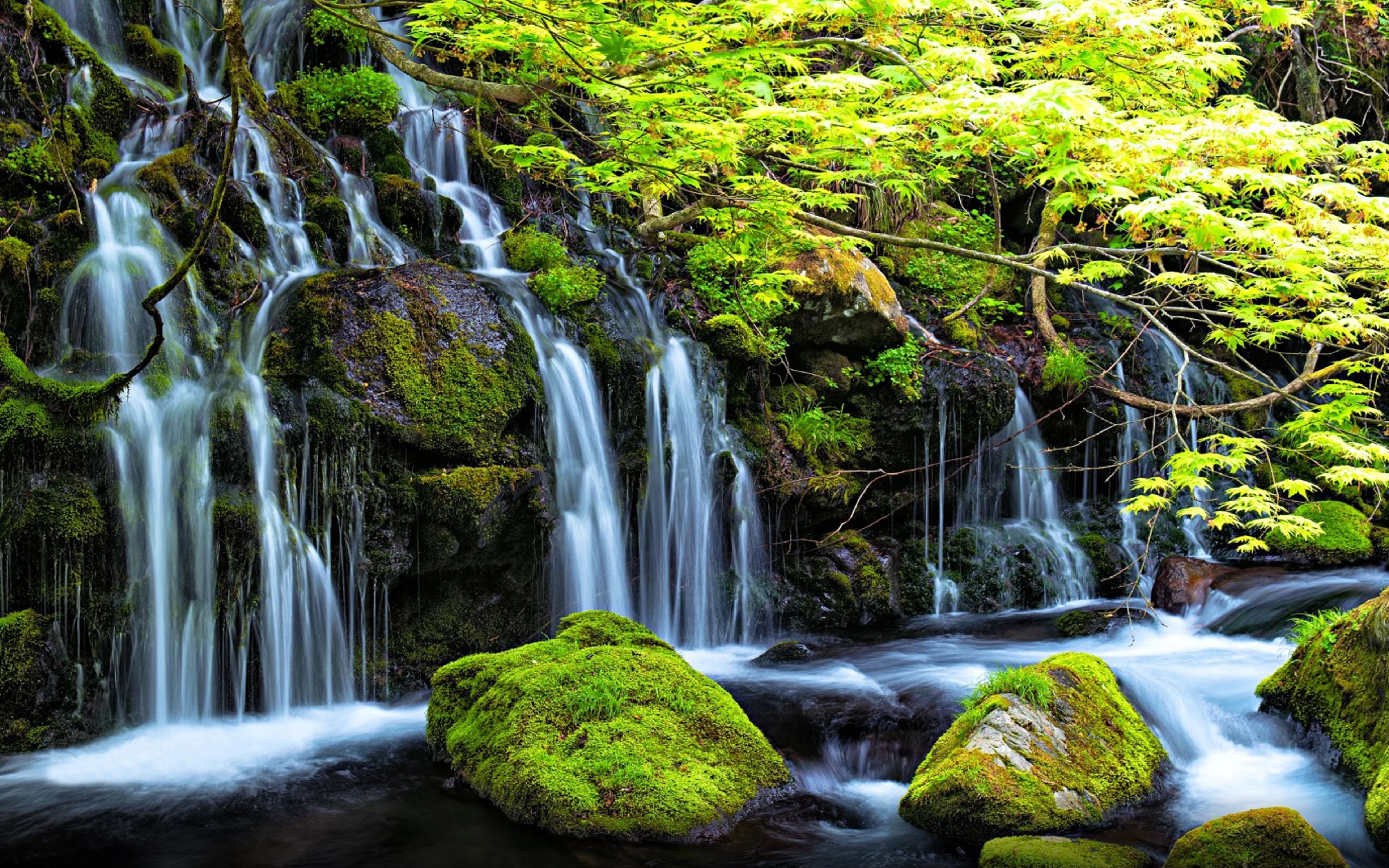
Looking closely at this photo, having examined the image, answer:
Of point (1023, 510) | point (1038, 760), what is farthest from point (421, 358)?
point (1023, 510)

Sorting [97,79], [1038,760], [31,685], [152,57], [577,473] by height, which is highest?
[152,57]

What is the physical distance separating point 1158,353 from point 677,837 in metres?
10.5

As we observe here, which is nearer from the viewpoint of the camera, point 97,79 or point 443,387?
point 443,387

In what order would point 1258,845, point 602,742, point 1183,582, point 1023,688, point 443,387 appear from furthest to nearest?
point 1183,582 → point 443,387 → point 1023,688 → point 602,742 → point 1258,845

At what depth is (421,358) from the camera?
23.9 feet

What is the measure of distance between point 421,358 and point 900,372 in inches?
204

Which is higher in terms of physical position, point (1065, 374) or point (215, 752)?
point (1065, 374)

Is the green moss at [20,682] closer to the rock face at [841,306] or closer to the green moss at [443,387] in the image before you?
the green moss at [443,387]

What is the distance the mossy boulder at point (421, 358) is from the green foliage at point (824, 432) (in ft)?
9.65

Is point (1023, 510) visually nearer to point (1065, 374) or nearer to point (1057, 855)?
point (1065, 374)

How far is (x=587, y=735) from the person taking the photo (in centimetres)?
510

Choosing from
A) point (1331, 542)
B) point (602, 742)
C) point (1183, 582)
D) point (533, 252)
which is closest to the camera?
point (602, 742)

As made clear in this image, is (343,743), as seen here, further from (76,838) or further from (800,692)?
(800,692)

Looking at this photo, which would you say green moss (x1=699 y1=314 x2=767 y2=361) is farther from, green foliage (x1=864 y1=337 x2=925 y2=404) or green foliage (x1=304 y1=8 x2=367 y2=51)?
green foliage (x1=304 y1=8 x2=367 y2=51)
